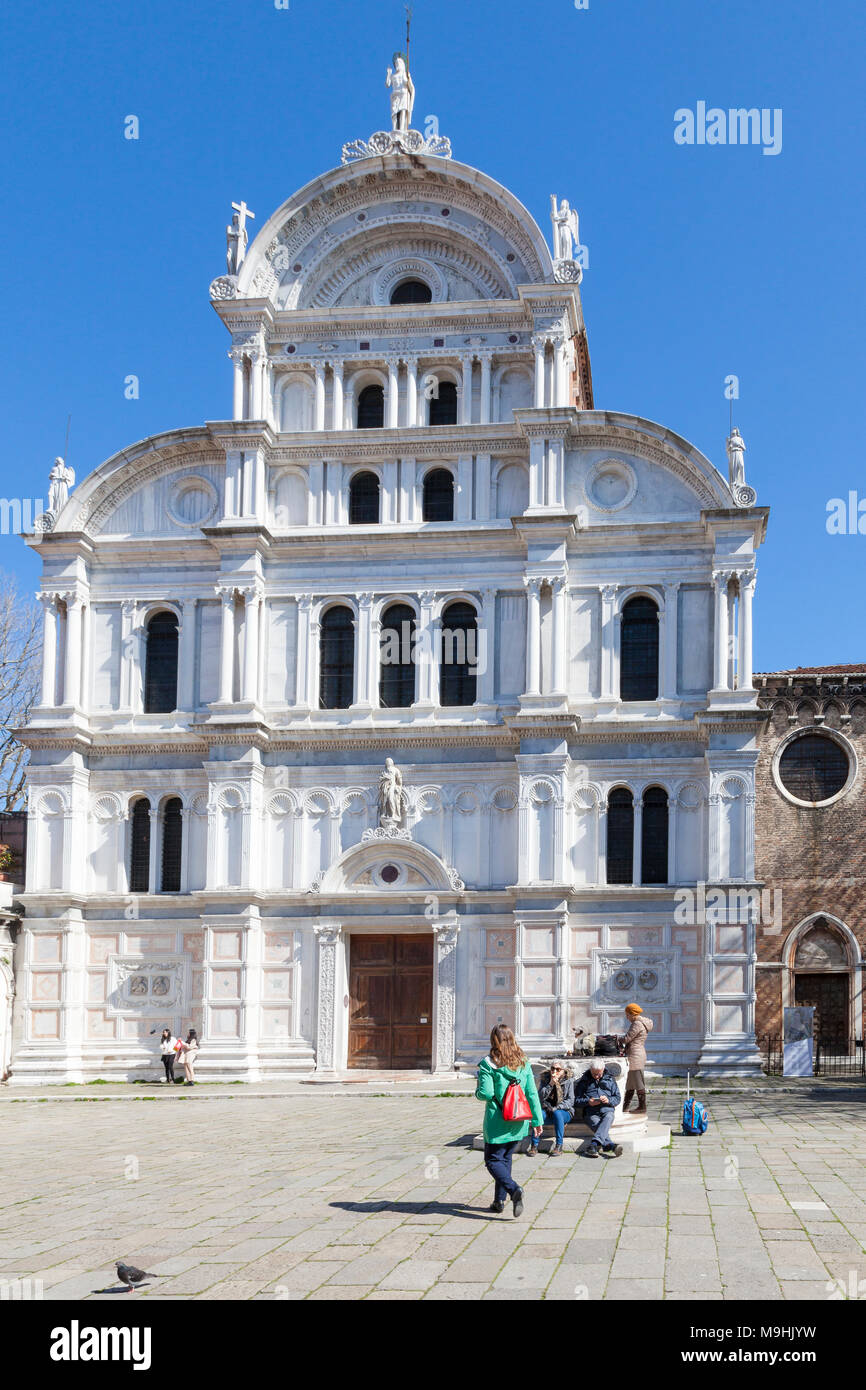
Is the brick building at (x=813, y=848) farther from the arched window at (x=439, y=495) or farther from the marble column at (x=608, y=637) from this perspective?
the arched window at (x=439, y=495)

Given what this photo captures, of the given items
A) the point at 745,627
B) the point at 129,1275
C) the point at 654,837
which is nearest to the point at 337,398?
the point at 745,627

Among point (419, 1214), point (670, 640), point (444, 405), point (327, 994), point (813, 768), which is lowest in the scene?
point (419, 1214)

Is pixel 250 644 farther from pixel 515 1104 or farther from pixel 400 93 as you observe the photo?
pixel 515 1104

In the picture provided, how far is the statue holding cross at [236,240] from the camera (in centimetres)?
3884

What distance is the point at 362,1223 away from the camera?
14.5 m

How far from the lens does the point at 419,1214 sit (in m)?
15.1

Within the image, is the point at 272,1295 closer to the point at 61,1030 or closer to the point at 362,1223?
the point at 362,1223

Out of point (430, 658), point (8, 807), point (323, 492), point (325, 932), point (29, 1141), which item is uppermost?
point (323, 492)

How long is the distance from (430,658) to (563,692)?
3423 millimetres

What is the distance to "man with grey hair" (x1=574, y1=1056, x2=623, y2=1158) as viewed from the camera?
1948cm

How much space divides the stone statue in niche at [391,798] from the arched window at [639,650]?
18.7ft

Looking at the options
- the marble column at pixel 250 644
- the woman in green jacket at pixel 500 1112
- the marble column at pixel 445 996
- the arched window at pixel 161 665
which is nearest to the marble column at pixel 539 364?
the marble column at pixel 250 644

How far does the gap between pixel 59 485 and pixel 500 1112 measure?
27.5 m
